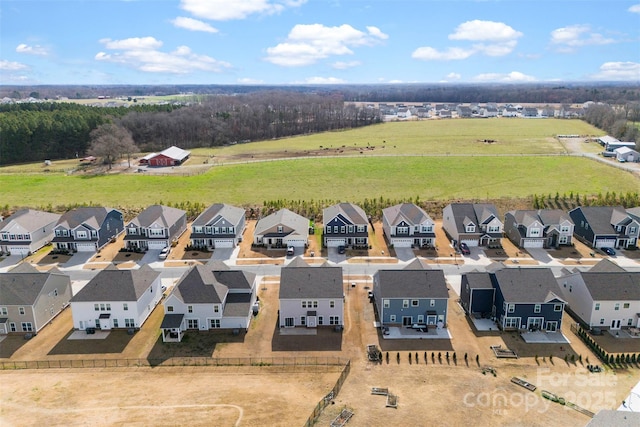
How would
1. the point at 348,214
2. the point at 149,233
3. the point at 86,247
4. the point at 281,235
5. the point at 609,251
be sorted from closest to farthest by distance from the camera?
the point at 609,251 < the point at 86,247 < the point at 149,233 < the point at 281,235 < the point at 348,214

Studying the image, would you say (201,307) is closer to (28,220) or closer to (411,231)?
(411,231)

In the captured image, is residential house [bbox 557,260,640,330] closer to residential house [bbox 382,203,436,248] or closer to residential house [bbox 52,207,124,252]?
residential house [bbox 382,203,436,248]

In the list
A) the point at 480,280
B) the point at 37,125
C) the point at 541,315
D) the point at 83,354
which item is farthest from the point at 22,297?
the point at 37,125

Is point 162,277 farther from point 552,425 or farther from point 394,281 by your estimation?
point 552,425

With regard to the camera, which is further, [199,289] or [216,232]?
[216,232]

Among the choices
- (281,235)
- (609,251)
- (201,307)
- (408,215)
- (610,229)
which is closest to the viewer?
(201,307)

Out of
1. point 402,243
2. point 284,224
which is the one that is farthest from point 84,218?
point 402,243
